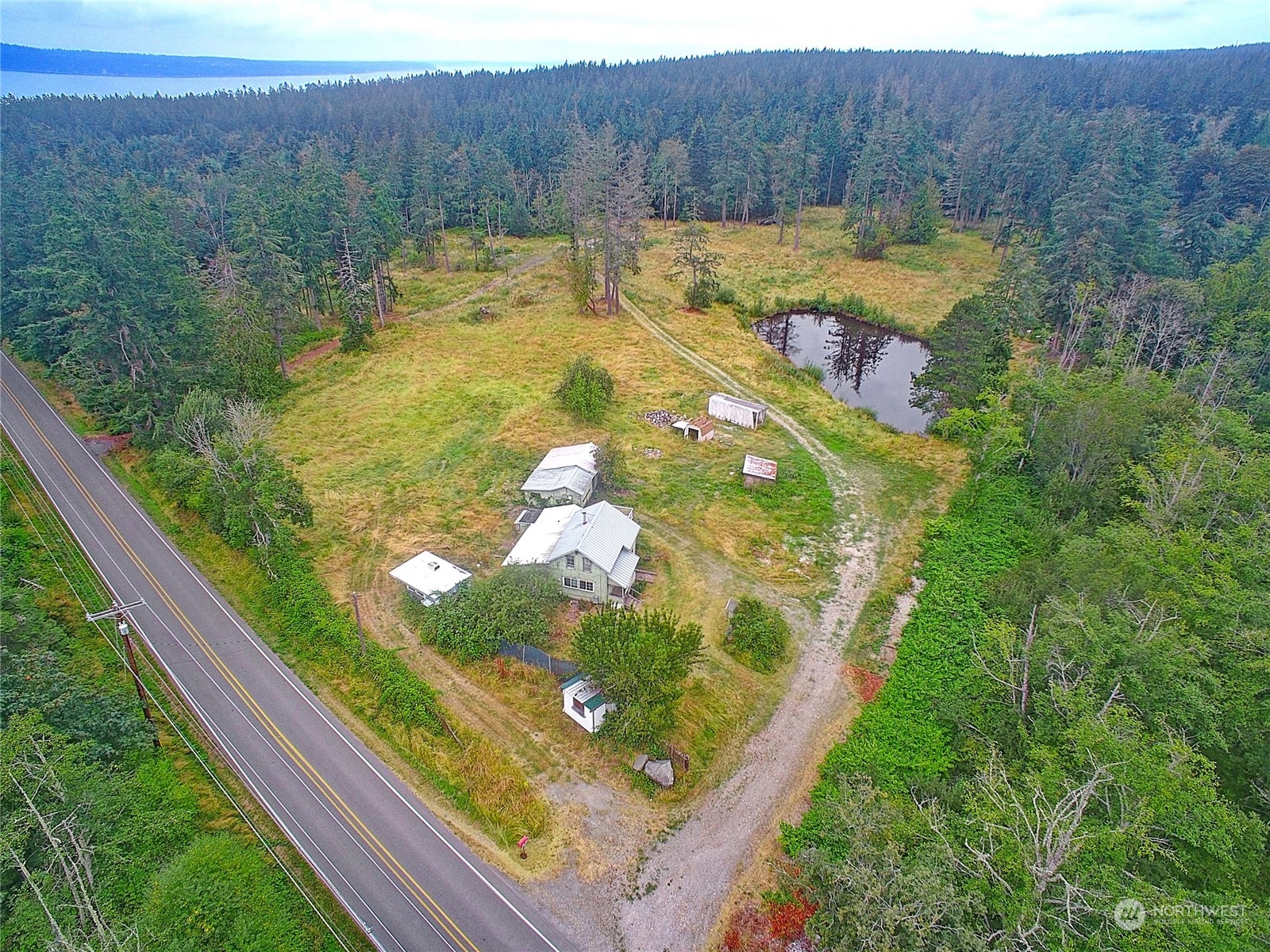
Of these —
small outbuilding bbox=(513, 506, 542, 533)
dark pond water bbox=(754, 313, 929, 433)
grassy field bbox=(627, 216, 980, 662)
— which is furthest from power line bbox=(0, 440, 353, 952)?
dark pond water bbox=(754, 313, 929, 433)

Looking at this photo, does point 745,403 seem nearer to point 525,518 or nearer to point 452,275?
point 525,518

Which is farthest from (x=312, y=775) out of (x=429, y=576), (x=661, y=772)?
(x=661, y=772)

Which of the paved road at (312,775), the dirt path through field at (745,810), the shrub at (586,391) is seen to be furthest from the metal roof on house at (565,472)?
the paved road at (312,775)

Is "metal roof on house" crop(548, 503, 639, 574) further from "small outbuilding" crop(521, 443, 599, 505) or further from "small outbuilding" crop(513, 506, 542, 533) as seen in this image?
Result: "small outbuilding" crop(521, 443, 599, 505)

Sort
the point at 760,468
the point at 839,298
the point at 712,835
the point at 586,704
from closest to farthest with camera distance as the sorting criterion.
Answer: the point at 712,835, the point at 586,704, the point at 760,468, the point at 839,298

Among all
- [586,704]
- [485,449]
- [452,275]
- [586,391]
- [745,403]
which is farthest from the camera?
[452,275]

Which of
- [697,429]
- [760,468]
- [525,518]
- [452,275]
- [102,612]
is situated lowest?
[525,518]

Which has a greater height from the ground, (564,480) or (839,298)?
(839,298)

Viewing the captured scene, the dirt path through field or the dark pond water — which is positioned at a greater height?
the dark pond water
